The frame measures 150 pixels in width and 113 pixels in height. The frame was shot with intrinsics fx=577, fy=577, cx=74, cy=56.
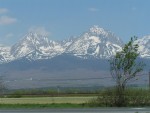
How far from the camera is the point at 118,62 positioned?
51000mm

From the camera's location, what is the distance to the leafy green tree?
50.6 meters

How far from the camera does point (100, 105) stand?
49.2 meters

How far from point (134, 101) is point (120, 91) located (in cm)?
149

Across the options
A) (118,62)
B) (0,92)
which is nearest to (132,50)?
(118,62)

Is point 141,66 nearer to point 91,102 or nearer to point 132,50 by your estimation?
point 132,50

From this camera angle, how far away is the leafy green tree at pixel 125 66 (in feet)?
166

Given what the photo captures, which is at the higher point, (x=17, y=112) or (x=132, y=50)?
(x=132, y=50)

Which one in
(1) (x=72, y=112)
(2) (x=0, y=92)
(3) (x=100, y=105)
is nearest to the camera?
(1) (x=72, y=112)

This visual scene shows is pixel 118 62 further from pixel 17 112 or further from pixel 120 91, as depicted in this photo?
pixel 17 112

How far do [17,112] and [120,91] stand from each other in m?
13.3

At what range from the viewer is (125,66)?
50969 mm

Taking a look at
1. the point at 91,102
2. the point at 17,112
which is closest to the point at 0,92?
the point at 91,102

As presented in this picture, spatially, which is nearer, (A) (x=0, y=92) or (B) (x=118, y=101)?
(B) (x=118, y=101)

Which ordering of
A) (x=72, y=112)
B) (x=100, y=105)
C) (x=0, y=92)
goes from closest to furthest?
(x=72, y=112) → (x=100, y=105) → (x=0, y=92)
